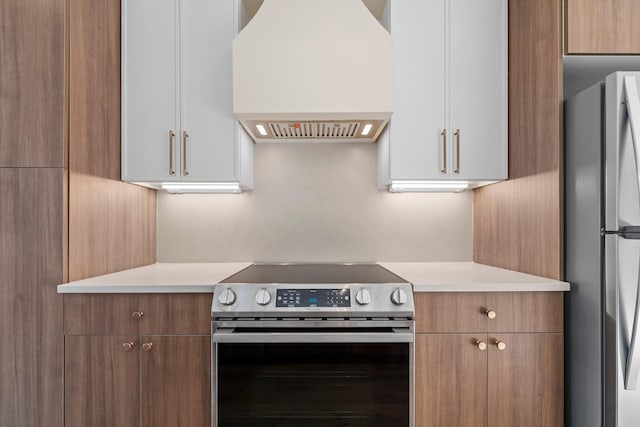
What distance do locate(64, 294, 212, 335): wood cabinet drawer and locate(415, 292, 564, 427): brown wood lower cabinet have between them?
0.90 m

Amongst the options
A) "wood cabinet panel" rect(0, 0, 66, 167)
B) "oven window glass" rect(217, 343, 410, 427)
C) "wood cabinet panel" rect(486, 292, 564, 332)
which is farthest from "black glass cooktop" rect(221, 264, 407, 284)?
"wood cabinet panel" rect(0, 0, 66, 167)

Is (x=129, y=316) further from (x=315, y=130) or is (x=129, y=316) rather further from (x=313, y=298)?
(x=315, y=130)

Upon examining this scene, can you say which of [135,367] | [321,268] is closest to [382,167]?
[321,268]

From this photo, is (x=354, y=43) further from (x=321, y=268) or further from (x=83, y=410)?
(x=83, y=410)

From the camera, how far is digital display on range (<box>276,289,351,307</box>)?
151 cm

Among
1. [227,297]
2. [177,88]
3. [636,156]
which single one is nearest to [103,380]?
[227,297]

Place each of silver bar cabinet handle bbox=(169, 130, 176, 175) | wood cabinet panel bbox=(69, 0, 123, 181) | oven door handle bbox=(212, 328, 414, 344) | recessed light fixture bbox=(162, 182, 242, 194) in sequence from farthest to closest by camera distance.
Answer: recessed light fixture bbox=(162, 182, 242, 194) → silver bar cabinet handle bbox=(169, 130, 176, 175) → wood cabinet panel bbox=(69, 0, 123, 181) → oven door handle bbox=(212, 328, 414, 344)

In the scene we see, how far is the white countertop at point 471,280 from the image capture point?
151cm

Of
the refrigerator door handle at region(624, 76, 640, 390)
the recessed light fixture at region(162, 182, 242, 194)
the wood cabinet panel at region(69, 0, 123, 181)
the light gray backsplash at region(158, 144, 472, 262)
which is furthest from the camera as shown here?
the light gray backsplash at region(158, 144, 472, 262)

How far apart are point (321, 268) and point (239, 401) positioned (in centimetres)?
75

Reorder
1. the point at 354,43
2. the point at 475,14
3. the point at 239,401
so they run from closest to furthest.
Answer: the point at 239,401 < the point at 354,43 < the point at 475,14

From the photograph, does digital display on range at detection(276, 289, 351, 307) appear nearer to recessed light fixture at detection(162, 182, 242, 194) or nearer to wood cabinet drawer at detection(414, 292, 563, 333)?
wood cabinet drawer at detection(414, 292, 563, 333)

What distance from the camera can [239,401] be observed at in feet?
4.93

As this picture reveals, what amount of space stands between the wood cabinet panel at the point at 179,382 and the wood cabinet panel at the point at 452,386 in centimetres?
83
